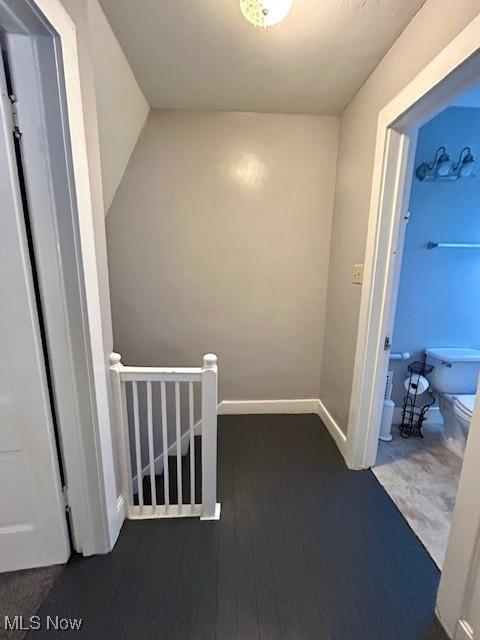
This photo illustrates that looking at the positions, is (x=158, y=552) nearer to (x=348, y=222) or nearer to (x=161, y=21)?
(x=348, y=222)

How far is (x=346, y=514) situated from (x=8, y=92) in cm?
235

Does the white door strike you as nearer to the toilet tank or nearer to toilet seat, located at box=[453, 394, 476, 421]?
toilet seat, located at box=[453, 394, 476, 421]

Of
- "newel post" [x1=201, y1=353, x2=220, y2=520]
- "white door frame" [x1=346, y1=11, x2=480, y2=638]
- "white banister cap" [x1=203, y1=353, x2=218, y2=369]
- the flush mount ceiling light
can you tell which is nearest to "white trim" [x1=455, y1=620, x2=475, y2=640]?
"white door frame" [x1=346, y1=11, x2=480, y2=638]

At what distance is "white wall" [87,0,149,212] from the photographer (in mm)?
1298

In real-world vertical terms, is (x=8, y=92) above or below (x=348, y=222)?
above

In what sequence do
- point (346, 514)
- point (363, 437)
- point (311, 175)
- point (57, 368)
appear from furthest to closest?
1. point (311, 175)
2. point (363, 437)
3. point (346, 514)
4. point (57, 368)

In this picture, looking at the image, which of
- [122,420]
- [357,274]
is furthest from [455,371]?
[122,420]

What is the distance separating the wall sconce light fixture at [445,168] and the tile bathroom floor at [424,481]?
1.99 m

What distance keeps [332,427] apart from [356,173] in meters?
1.86

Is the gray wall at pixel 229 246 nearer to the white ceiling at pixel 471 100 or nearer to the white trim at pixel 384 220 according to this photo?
the white trim at pixel 384 220

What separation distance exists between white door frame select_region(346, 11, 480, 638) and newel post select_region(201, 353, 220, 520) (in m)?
0.96

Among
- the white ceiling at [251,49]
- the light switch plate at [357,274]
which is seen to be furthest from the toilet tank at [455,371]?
the white ceiling at [251,49]

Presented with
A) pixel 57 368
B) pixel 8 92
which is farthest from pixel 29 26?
pixel 57 368

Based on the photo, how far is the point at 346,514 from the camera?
1637 mm
